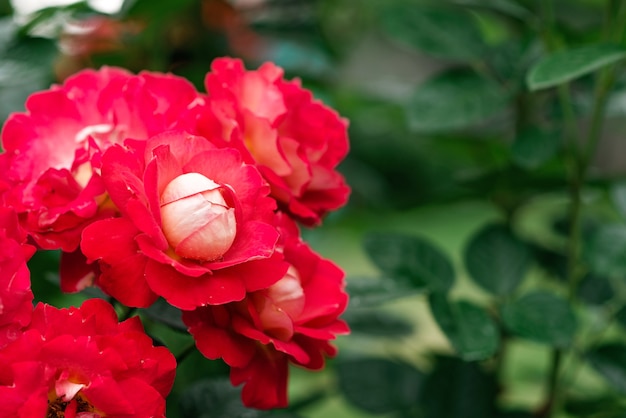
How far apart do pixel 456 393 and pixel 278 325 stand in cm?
40

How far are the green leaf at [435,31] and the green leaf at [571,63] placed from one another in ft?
0.65

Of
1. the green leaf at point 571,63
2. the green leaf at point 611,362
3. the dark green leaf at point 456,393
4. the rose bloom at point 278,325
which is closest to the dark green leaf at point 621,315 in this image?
the green leaf at point 611,362

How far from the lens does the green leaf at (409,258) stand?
0.62 metres

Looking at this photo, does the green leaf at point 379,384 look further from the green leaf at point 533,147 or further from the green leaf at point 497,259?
the green leaf at point 533,147

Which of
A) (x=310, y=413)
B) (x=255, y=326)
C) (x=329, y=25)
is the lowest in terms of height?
(x=310, y=413)

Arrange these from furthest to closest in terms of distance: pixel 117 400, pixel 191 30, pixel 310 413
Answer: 1. pixel 310 413
2. pixel 191 30
3. pixel 117 400

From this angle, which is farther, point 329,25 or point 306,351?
point 329,25

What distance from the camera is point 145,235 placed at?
0.33 meters

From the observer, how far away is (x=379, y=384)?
0.73 metres

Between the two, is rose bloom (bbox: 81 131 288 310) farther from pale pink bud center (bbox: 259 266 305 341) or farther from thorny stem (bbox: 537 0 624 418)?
thorny stem (bbox: 537 0 624 418)

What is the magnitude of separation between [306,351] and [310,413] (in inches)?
32.7

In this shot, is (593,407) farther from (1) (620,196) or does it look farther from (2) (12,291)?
(2) (12,291)

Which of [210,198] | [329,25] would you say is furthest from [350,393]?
[329,25]

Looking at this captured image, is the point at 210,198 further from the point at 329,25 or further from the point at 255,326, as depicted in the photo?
the point at 329,25
